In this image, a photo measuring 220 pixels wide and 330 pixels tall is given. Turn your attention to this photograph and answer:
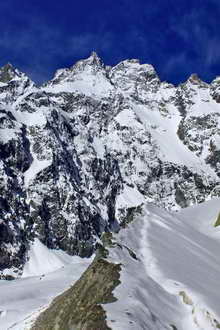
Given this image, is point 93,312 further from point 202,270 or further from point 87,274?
point 202,270

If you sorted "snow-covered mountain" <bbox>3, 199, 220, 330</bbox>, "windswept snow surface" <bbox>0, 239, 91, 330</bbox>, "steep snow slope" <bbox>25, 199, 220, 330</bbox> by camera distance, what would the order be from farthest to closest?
"windswept snow surface" <bbox>0, 239, 91, 330</bbox> → "snow-covered mountain" <bbox>3, 199, 220, 330</bbox> → "steep snow slope" <bbox>25, 199, 220, 330</bbox>

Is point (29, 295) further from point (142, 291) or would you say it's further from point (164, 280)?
point (142, 291)

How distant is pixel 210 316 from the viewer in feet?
41.7

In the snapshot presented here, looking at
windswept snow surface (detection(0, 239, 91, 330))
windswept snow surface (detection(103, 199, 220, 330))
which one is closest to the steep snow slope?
windswept snow surface (detection(103, 199, 220, 330))

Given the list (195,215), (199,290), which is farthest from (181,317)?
(195,215)

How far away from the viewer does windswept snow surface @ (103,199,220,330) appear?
1214 centimetres

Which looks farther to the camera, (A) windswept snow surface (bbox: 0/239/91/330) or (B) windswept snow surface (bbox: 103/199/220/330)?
(A) windswept snow surface (bbox: 0/239/91/330)

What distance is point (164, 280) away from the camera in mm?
14789

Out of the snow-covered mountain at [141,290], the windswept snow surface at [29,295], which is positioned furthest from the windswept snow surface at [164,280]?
the windswept snow surface at [29,295]

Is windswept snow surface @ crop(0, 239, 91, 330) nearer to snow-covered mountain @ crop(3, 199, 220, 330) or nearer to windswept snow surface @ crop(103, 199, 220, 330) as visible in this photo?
snow-covered mountain @ crop(3, 199, 220, 330)

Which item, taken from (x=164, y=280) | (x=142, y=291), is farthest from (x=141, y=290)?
(x=164, y=280)

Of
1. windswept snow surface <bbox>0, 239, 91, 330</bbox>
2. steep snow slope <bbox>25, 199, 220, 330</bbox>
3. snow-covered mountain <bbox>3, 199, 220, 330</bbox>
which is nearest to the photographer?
steep snow slope <bbox>25, 199, 220, 330</bbox>

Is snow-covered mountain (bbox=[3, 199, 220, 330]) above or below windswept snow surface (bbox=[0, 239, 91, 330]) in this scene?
above

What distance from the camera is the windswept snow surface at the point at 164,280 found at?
12145mm
